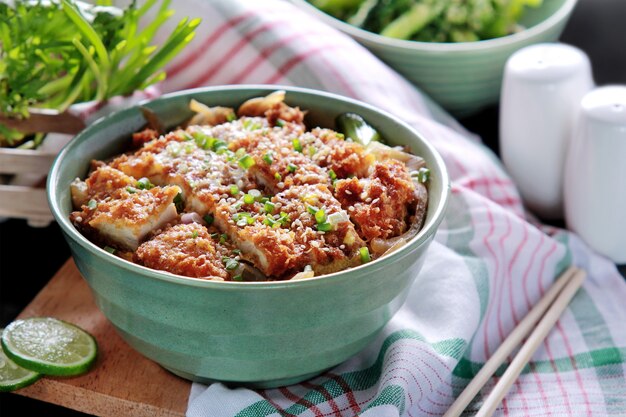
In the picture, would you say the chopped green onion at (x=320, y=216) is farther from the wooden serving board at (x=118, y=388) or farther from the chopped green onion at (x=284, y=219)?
the wooden serving board at (x=118, y=388)

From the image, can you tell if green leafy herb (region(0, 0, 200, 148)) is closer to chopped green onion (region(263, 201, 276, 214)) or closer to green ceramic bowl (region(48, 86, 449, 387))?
green ceramic bowl (region(48, 86, 449, 387))

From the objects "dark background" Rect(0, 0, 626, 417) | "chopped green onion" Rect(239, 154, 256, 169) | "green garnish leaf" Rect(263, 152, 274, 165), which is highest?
"green garnish leaf" Rect(263, 152, 274, 165)

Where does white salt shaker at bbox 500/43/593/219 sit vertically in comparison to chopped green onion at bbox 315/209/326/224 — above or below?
below

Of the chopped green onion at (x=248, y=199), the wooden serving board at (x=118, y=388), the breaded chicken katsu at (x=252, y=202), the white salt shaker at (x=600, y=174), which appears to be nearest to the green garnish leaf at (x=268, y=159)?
the breaded chicken katsu at (x=252, y=202)

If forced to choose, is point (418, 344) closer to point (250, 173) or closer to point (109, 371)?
point (250, 173)

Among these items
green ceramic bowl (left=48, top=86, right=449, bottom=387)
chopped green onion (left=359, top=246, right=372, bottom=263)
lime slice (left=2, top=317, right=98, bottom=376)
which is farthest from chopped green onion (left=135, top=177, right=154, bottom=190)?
chopped green onion (left=359, top=246, right=372, bottom=263)

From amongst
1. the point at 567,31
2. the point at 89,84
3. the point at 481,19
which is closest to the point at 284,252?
the point at 89,84

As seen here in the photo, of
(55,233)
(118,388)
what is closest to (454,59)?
(55,233)
